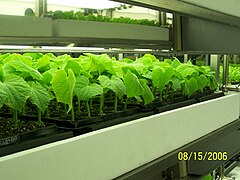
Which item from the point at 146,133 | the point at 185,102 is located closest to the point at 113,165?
the point at 146,133

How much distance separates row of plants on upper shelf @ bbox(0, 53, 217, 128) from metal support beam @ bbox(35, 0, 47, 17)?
0.36m

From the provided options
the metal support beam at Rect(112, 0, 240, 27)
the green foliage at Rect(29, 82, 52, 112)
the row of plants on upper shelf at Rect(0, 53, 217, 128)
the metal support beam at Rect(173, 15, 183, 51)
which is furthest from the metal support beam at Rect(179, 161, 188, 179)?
the metal support beam at Rect(173, 15, 183, 51)

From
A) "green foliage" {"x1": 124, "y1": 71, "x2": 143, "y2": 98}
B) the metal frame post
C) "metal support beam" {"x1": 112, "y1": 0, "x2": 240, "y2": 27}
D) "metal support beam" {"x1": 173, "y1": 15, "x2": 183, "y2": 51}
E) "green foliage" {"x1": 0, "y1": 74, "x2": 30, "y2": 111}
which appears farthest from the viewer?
"metal support beam" {"x1": 173, "y1": 15, "x2": 183, "y2": 51}

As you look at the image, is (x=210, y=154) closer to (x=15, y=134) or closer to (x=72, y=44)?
(x=72, y=44)

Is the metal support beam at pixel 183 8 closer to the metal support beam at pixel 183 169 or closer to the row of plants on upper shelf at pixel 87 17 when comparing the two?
the row of plants on upper shelf at pixel 87 17

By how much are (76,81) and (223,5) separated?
3.87ft

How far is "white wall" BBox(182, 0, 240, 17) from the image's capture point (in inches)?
67.0

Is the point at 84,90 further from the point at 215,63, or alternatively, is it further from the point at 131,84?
the point at 215,63

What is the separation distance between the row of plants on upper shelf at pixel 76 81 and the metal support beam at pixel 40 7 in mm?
358

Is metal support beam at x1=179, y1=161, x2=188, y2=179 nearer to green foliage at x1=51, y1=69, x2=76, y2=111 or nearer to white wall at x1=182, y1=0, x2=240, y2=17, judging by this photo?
white wall at x1=182, y1=0, x2=240, y2=17

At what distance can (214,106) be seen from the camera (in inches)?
72.9

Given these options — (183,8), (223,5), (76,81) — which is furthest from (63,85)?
(223,5)

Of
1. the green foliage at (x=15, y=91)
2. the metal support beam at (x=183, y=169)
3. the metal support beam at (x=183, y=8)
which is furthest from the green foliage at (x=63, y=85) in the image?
the metal support beam at (x=183, y=169)

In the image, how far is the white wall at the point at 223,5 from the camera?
170 cm
